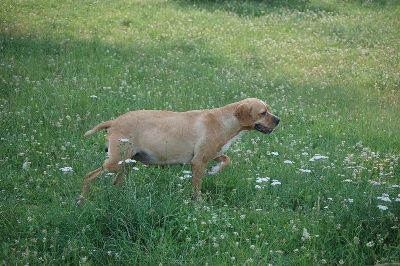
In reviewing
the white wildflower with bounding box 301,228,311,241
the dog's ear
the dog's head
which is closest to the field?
the white wildflower with bounding box 301,228,311,241

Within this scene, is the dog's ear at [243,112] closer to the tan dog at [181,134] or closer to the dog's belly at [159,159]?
the tan dog at [181,134]

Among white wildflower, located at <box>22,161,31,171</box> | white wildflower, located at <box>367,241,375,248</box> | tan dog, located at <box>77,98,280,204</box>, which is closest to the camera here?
white wildflower, located at <box>367,241,375,248</box>

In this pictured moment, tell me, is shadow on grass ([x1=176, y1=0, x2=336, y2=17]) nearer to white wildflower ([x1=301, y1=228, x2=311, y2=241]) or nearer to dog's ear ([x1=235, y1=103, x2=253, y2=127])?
dog's ear ([x1=235, y1=103, x2=253, y2=127])

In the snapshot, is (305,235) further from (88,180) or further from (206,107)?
(206,107)

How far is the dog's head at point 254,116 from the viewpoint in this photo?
818cm

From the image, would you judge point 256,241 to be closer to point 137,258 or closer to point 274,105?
point 137,258

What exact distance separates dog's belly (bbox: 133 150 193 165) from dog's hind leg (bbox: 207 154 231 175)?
0.44 metres

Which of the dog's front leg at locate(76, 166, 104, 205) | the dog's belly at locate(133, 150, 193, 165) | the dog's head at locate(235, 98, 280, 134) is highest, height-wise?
the dog's head at locate(235, 98, 280, 134)

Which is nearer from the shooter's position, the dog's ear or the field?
the field

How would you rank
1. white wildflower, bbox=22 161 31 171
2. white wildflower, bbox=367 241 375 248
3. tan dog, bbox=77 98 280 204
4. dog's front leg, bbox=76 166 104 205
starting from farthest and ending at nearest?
white wildflower, bbox=22 161 31 171
tan dog, bbox=77 98 280 204
dog's front leg, bbox=76 166 104 205
white wildflower, bbox=367 241 375 248

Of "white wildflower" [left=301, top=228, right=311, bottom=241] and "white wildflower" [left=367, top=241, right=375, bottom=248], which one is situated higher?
"white wildflower" [left=367, top=241, right=375, bottom=248]

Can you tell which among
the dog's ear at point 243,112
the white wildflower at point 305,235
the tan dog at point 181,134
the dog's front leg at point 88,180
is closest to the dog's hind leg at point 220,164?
the tan dog at point 181,134

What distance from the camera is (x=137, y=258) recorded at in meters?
5.86

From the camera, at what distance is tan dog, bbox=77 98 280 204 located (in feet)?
24.7
